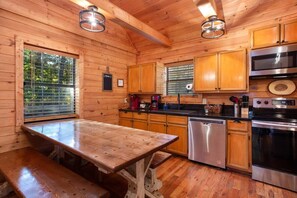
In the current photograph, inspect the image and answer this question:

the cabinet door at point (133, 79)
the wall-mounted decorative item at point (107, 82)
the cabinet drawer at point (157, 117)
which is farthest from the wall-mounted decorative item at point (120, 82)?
the cabinet drawer at point (157, 117)

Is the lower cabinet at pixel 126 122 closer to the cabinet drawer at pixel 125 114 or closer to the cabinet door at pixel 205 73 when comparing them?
the cabinet drawer at pixel 125 114

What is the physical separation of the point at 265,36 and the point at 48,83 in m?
3.78

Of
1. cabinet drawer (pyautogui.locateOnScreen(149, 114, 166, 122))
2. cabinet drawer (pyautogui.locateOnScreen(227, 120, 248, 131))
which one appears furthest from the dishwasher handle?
cabinet drawer (pyautogui.locateOnScreen(149, 114, 166, 122))

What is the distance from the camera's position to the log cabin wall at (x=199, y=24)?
8.92 feet

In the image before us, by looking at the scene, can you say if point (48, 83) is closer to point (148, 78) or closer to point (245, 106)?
point (148, 78)

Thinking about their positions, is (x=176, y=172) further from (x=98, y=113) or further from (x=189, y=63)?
(x=189, y=63)

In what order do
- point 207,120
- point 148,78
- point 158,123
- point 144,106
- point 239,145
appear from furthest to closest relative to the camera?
point 144,106 → point 148,78 → point 158,123 → point 207,120 → point 239,145

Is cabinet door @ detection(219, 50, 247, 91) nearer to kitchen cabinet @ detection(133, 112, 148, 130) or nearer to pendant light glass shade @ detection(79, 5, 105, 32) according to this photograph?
kitchen cabinet @ detection(133, 112, 148, 130)

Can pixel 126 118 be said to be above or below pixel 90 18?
below

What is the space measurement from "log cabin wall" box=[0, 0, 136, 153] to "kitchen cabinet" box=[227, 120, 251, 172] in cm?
264

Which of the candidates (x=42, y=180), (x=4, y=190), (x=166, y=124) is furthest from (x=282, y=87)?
(x=4, y=190)

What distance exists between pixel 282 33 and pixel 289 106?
1144mm

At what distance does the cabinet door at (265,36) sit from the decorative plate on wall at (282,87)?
26.4 inches

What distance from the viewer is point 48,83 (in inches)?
114
